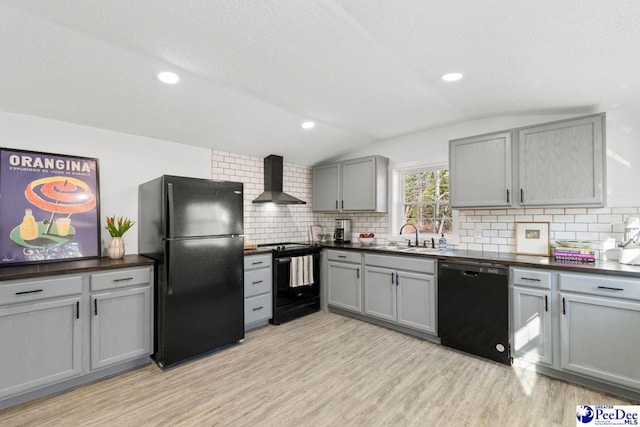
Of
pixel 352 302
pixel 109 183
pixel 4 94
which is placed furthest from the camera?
pixel 352 302

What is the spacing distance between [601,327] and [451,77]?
2.22 metres

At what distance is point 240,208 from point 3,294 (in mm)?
1795

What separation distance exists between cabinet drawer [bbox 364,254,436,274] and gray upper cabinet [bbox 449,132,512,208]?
740 mm

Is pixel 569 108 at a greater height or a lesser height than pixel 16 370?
greater

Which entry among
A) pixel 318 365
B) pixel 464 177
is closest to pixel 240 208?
pixel 318 365

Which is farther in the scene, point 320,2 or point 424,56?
point 424,56

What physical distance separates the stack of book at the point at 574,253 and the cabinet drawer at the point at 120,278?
12.0 feet

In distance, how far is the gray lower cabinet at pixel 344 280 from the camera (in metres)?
3.79

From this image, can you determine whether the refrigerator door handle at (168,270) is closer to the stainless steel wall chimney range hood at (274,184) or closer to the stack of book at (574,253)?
the stainless steel wall chimney range hood at (274,184)

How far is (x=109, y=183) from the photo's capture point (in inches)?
118

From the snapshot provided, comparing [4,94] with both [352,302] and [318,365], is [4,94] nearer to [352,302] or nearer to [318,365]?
[318,365]

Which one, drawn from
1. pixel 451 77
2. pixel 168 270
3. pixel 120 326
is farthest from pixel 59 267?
pixel 451 77

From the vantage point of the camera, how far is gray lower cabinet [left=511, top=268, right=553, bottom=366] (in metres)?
2.45

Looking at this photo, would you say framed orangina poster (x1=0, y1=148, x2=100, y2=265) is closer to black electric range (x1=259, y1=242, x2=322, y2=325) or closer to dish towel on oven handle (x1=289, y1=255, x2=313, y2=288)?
black electric range (x1=259, y1=242, x2=322, y2=325)
